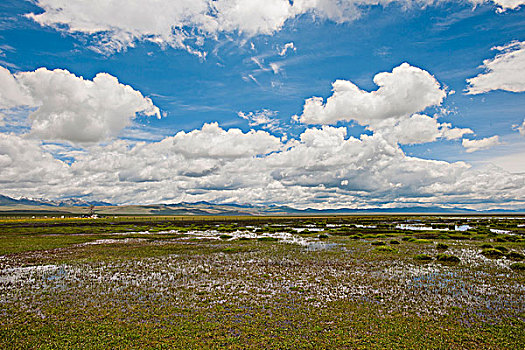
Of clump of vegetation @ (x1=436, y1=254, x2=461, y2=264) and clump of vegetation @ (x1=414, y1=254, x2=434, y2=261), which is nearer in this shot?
clump of vegetation @ (x1=436, y1=254, x2=461, y2=264)

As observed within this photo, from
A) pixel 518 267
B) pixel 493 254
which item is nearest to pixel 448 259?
pixel 518 267

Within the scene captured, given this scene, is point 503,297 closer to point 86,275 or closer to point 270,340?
point 270,340

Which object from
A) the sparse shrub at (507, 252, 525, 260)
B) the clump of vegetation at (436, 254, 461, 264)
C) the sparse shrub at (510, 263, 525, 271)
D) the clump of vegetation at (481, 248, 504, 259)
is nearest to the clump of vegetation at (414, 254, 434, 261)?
the clump of vegetation at (436, 254, 461, 264)

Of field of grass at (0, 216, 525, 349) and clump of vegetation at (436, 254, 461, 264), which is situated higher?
field of grass at (0, 216, 525, 349)

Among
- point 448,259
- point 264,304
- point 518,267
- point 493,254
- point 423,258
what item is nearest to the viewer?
point 264,304

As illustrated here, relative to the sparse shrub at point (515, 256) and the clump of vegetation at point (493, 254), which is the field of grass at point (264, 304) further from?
the clump of vegetation at point (493, 254)

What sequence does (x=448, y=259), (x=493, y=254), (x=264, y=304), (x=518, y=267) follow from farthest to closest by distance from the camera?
1. (x=493, y=254)
2. (x=448, y=259)
3. (x=518, y=267)
4. (x=264, y=304)

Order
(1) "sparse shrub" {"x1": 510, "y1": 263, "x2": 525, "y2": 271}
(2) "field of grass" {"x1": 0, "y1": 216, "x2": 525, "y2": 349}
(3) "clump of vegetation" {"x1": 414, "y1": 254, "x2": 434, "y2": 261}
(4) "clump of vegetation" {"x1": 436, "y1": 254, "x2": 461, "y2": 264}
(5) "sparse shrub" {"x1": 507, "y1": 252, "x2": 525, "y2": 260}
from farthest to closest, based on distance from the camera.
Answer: (3) "clump of vegetation" {"x1": 414, "y1": 254, "x2": 434, "y2": 261} < (5) "sparse shrub" {"x1": 507, "y1": 252, "x2": 525, "y2": 260} < (4) "clump of vegetation" {"x1": 436, "y1": 254, "x2": 461, "y2": 264} < (1) "sparse shrub" {"x1": 510, "y1": 263, "x2": 525, "y2": 271} < (2) "field of grass" {"x1": 0, "y1": 216, "x2": 525, "y2": 349}

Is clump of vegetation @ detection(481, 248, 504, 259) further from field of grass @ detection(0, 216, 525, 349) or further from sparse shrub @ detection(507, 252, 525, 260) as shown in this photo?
field of grass @ detection(0, 216, 525, 349)

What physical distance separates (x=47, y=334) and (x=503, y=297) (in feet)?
109

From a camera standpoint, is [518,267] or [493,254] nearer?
[518,267]

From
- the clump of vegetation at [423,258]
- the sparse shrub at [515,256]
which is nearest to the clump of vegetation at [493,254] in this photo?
the sparse shrub at [515,256]

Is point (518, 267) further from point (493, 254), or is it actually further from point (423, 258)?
point (493, 254)

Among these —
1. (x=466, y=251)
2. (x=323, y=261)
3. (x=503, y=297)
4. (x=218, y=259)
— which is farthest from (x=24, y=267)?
(x=466, y=251)
